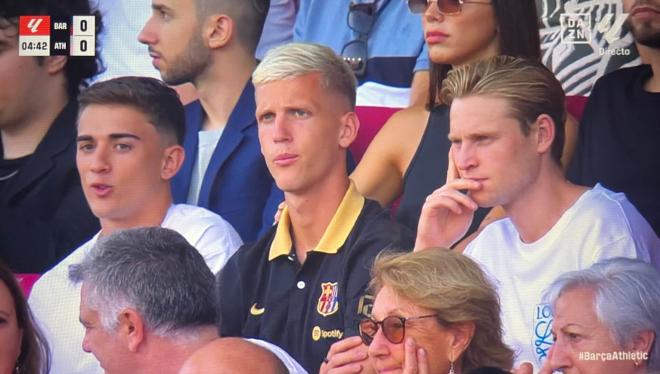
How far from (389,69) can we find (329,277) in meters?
0.63

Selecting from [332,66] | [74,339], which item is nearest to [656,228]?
[332,66]

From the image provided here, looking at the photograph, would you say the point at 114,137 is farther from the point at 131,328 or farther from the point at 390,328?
the point at 390,328

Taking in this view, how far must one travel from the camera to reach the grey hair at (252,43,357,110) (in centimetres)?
374

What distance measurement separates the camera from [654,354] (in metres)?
3.24

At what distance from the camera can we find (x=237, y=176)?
13.0 feet

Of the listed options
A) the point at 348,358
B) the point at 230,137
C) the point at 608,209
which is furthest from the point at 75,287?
the point at 608,209

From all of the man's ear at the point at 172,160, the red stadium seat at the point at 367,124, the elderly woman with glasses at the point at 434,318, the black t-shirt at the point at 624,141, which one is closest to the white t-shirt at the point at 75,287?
the man's ear at the point at 172,160

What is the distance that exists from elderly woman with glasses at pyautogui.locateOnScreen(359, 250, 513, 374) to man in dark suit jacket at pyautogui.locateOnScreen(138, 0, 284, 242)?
66cm

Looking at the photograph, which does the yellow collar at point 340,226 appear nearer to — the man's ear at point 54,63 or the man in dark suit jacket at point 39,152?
the man in dark suit jacket at point 39,152

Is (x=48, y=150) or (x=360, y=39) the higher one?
(x=360, y=39)

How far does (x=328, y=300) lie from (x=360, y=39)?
76cm

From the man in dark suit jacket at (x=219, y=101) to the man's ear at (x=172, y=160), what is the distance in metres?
0.02

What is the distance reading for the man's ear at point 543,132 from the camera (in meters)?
3.47

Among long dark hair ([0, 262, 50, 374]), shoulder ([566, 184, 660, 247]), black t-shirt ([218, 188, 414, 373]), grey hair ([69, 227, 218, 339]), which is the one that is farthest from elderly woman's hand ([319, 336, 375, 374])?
long dark hair ([0, 262, 50, 374])
